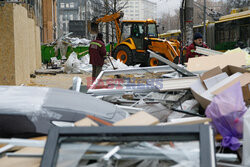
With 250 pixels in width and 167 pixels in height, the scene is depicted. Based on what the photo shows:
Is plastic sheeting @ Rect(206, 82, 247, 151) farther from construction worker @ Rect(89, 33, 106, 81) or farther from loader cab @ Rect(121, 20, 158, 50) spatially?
loader cab @ Rect(121, 20, 158, 50)

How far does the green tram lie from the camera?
19.9 metres

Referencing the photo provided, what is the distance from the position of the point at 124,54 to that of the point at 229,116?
15650mm

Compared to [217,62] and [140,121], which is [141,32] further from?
[140,121]

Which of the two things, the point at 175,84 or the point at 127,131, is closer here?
the point at 127,131

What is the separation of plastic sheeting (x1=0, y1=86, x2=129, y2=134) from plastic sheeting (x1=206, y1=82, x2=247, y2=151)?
0.94m

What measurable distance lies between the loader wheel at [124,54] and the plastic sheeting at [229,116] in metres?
15.2

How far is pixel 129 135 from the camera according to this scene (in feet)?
7.34

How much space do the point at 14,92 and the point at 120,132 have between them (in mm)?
1501

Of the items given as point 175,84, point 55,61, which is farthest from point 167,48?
point 175,84

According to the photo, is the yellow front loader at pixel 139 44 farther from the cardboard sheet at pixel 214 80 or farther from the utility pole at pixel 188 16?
the cardboard sheet at pixel 214 80

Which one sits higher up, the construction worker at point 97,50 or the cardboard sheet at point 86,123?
the construction worker at point 97,50

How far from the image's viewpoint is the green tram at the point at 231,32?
65.2ft

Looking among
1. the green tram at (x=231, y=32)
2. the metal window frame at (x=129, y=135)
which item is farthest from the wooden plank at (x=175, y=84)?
the green tram at (x=231, y=32)

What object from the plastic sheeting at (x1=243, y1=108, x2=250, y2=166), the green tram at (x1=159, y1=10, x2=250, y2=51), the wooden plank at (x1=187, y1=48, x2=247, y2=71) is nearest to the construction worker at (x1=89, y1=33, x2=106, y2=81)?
the wooden plank at (x1=187, y1=48, x2=247, y2=71)
